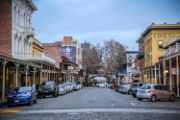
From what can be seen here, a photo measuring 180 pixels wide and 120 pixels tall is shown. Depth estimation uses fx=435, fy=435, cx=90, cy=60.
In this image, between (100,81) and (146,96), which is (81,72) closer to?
(100,81)

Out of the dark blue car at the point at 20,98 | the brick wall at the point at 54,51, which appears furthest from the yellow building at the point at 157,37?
the dark blue car at the point at 20,98

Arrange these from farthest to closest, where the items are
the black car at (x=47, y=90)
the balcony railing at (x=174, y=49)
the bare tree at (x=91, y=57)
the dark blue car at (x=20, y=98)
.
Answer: the bare tree at (x=91, y=57) → the black car at (x=47, y=90) → the balcony railing at (x=174, y=49) → the dark blue car at (x=20, y=98)

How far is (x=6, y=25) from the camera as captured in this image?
169ft

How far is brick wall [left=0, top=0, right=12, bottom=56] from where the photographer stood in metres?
51.5

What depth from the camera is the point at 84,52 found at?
140 meters

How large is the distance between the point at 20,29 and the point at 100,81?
92.8 metres

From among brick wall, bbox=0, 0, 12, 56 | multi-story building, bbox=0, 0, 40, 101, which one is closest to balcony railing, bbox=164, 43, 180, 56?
multi-story building, bbox=0, 0, 40, 101

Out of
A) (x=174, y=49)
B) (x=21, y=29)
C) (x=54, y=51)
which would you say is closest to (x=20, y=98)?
(x=174, y=49)

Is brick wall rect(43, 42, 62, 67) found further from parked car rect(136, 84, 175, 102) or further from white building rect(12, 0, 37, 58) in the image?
parked car rect(136, 84, 175, 102)

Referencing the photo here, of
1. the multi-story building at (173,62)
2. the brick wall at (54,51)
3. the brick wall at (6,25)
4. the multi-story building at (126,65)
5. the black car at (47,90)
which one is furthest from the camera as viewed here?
the multi-story building at (126,65)

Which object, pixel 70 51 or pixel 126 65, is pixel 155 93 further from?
pixel 70 51

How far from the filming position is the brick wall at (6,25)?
2026 inches

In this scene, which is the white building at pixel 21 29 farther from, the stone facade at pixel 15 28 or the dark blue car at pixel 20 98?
the dark blue car at pixel 20 98

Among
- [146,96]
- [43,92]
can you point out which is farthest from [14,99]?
[43,92]
